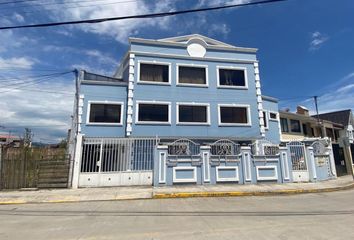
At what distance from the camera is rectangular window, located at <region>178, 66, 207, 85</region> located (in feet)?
66.7

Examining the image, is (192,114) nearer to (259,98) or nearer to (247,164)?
(259,98)

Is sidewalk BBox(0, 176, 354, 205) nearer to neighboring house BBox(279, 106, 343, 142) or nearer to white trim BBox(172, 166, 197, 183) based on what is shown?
white trim BBox(172, 166, 197, 183)

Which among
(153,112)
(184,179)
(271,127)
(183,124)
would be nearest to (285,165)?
(184,179)

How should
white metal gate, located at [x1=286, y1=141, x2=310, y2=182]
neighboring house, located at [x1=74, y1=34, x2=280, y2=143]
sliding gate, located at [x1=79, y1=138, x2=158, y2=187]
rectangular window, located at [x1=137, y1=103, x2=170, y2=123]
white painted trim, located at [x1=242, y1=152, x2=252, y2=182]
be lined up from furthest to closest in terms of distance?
1. rectangular window, located at [x1=137, y1=103, x2=170, y2=123]
2. neighboring house, located at [x1=74, y1=34, x2=280, y2=143]
3. white metal gate, located at [x1=286, y1=141, x2=310, y2=182]
4. white painted trim, located at [x1=242, y1=152, x2=252, y2=182]
5. sliding gate, located at [x1=79, y1=138, x2=158, y2=187]

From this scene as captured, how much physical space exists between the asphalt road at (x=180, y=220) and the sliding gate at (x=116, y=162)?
3.48 m

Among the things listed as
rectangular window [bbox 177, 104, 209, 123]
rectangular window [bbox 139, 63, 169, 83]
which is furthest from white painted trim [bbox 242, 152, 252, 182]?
rectangular window [bbox 139, 63, 169, 83]

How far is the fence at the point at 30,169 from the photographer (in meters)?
13.2

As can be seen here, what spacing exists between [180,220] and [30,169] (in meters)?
9.76

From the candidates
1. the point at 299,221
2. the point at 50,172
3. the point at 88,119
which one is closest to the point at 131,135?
the point at 88,119

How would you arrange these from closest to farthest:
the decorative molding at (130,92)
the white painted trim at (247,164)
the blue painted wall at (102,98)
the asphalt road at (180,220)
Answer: the asphalt road at (180,220), the white painted trim at (247,164), the blue painted wall at (102,98), the decorative molding at (130,92)

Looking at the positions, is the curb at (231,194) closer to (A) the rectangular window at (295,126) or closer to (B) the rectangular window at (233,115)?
(B) the rectangular window at (233,115)

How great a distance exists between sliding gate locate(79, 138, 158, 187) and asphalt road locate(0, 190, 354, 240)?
3.48 meters

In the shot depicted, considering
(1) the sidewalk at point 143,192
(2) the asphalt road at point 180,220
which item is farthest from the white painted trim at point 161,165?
(2) the asphalt road at point 180,220

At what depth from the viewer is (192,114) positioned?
19.9m
